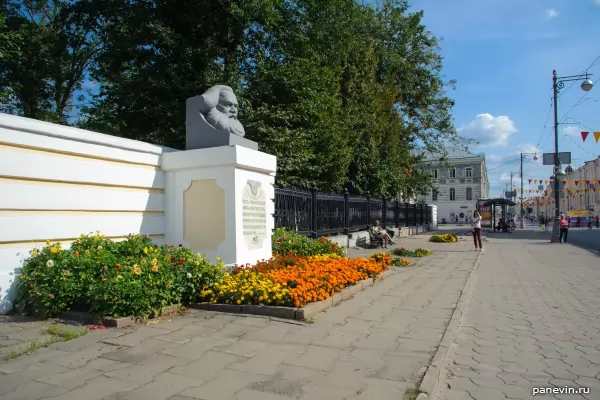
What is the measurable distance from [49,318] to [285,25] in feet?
44.5

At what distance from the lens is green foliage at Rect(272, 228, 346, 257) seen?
9219 mm

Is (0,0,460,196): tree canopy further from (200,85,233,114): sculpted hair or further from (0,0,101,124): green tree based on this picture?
(200,85,233,114): sculpted hair

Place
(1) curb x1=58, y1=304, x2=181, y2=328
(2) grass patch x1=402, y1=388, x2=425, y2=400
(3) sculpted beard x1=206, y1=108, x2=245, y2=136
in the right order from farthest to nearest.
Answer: (3) sculpted beard x1=206, y1=108, x2=245, y2=136, (1) curb x1=58, y1=304, x2=181, y2=328, (2) grass patch x1=402, y1=388, x2=425, y2=400

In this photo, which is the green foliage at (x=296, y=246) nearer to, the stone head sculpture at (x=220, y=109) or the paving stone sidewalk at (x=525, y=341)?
the stone head sculpture at (x=220, y=109)

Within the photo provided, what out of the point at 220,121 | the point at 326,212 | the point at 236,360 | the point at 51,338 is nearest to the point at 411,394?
the point at 236,360

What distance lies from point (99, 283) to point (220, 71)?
990 centimetres

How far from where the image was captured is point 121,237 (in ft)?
22.0

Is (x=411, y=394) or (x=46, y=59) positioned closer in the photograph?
(x=411, y=394)

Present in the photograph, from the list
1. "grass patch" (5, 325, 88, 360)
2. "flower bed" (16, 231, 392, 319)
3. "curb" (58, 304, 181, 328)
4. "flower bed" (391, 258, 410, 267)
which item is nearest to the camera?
"grass patch" (5, 325, 88, 360)

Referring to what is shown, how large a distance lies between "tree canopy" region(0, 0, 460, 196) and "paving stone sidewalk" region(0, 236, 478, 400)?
28.4ft

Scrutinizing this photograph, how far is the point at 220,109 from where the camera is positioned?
25.4 ft

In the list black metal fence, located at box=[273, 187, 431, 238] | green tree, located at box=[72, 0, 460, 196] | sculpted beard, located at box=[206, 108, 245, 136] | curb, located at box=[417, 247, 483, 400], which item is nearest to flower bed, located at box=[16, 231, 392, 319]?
curb, located at box=[417, 247, 483, 400]

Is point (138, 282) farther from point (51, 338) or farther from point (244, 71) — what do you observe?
point (244, 71)

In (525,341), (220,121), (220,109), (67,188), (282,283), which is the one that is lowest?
(525,341)
